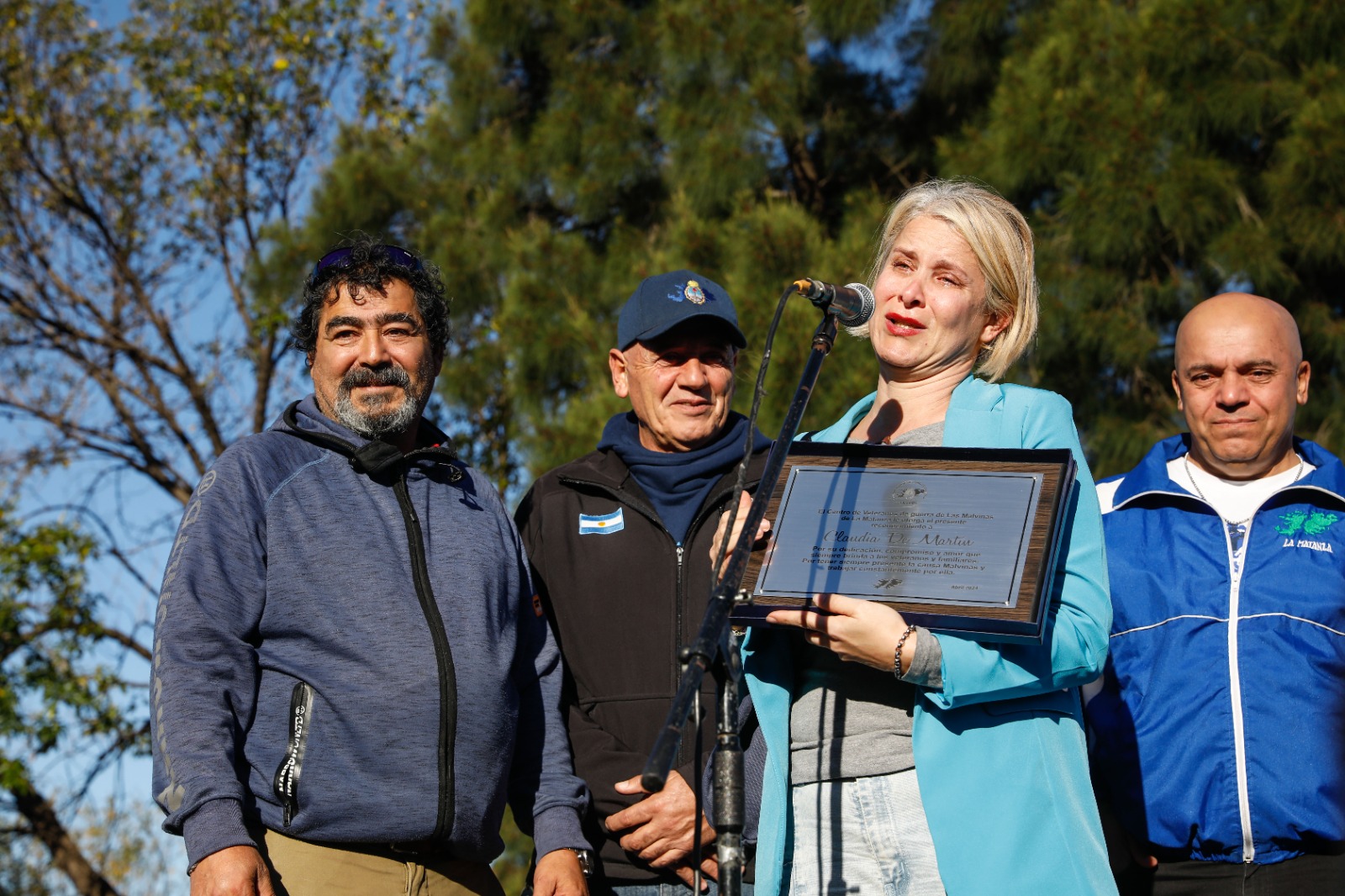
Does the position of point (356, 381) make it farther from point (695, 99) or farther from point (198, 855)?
point (695, 99)

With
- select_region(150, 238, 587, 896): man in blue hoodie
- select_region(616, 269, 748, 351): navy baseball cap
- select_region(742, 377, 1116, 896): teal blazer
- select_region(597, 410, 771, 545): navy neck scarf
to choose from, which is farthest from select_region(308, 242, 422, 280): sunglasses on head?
select_region(742, 377, 1116, 896): teal blazer

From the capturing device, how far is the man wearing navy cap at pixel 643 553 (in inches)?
120

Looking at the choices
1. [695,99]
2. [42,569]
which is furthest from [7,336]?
[695,99]

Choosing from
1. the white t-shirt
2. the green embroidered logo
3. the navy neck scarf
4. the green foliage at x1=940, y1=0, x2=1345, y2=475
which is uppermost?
the green foliage at x1=940, y1=0, x2=1345, y2=475

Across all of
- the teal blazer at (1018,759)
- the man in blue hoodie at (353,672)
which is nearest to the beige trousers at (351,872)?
the man in blue hoodie at (353,672)

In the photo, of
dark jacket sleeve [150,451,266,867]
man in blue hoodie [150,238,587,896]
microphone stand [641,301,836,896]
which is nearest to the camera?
microphone stand [641,301,836,896]

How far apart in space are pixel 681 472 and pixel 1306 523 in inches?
62.1

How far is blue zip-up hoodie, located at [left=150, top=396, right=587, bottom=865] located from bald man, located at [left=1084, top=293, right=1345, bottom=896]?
140cm

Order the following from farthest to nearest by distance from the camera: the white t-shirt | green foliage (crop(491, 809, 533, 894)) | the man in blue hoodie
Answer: green foliage (crop(491, 809, 533, 894)) → the white t-shirt → the man in blue hoodie

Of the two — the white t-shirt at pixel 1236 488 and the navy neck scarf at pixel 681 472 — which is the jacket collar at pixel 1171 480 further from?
the navy neck scarf at pixel 681 472

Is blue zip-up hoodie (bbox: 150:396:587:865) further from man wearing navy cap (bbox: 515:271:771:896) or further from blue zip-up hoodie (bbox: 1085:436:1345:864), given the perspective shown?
blue zip-up hoodie (bbox: 1085:436:1345:864)

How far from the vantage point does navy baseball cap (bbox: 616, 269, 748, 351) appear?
354cm

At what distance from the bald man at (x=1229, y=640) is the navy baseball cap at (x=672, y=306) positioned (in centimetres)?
121

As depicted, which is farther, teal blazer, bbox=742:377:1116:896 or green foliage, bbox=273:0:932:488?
green foliage, bbox=273:0:932:488
